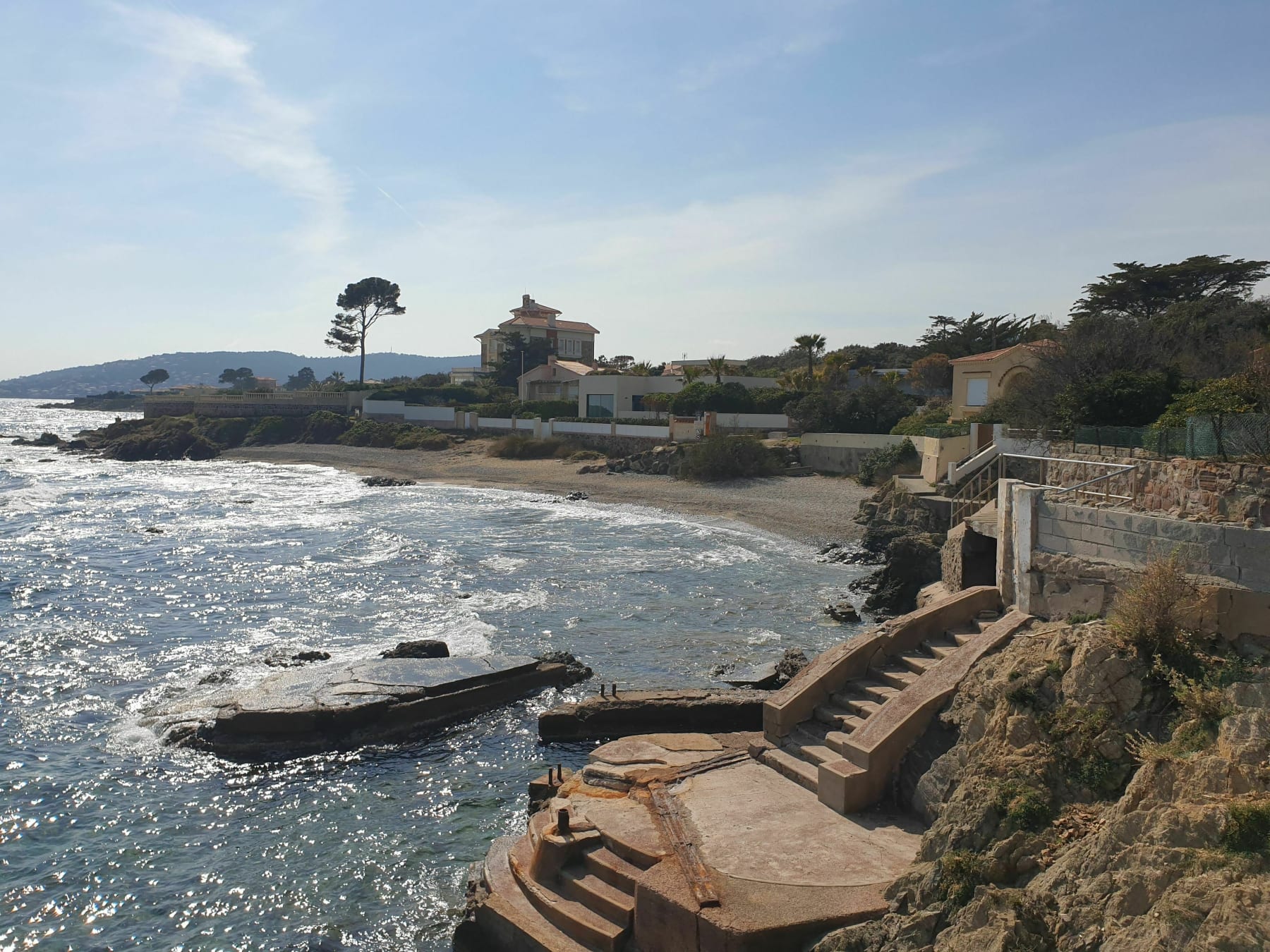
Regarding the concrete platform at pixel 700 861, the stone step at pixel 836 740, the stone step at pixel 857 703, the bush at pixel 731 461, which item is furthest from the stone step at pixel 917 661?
the bush at pixel 731 461

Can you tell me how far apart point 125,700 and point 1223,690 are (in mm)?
16540

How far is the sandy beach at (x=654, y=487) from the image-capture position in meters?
34.7

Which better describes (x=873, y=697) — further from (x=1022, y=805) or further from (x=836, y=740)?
(x=1022, y=805)

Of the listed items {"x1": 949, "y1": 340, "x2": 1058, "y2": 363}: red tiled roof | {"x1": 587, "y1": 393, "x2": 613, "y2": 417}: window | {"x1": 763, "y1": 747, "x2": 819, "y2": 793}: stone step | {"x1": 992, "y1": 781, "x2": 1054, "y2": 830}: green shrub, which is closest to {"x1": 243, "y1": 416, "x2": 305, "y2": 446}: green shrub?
{"x1": 587, "y1": 393, "x2": 613, "y2": 417}: window

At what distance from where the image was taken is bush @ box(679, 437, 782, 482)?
44281mm

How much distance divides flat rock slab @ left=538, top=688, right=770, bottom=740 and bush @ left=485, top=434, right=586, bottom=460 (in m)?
42.3

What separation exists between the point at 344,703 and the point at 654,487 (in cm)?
3064

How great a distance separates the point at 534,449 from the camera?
58.1m

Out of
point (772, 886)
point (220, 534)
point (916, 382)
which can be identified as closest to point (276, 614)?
point (220, 534)

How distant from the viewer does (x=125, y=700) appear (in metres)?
16.5

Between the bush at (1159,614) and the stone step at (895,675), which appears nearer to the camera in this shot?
the bush at (1159,614)

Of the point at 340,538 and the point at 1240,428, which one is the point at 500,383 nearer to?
the point at 340,538

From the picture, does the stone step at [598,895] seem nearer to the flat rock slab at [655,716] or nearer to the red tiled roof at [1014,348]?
the flat rock slab at [655,716]

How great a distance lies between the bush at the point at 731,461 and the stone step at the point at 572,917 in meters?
35.6
